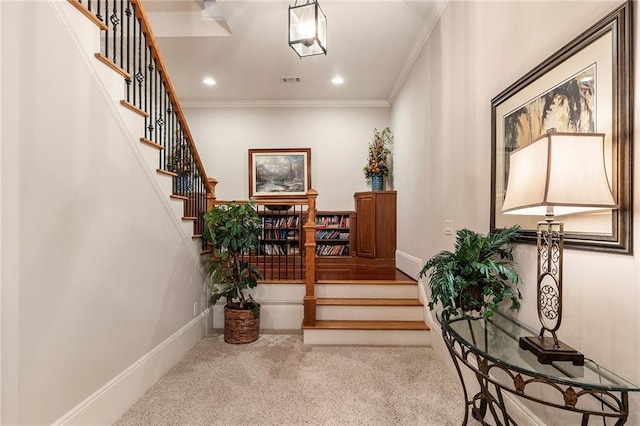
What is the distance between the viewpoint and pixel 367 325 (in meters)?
3.36

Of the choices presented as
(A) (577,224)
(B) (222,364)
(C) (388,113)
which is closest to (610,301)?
(A) (577,224)

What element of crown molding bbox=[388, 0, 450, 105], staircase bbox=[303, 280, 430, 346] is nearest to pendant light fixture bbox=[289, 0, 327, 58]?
crown molding bbox=[388, 0, 450, 105]

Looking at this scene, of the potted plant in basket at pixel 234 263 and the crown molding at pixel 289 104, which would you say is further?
the crown molding at pixel 289 104

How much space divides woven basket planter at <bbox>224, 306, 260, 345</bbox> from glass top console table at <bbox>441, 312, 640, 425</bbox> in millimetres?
2142

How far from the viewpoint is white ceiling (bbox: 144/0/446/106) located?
3211mm

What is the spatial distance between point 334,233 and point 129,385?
394 centimetres

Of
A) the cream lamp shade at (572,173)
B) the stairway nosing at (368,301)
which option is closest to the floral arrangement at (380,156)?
the stairway nosing at (368,301)

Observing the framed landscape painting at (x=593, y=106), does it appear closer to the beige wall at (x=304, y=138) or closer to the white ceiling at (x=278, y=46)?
the white ceiling at (x=278, y=46)

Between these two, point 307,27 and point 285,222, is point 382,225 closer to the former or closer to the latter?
point 285,222

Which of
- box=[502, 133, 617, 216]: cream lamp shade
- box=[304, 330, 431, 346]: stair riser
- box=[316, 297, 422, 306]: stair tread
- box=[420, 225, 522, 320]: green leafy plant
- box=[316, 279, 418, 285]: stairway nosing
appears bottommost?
box=[304, 330, 431, 346]: stair riser

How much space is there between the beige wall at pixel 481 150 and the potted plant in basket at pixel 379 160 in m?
0.45

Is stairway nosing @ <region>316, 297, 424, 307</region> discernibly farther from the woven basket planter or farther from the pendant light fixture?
the pendant light fixture

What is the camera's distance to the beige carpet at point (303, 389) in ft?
6.93

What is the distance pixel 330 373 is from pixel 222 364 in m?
0.96
